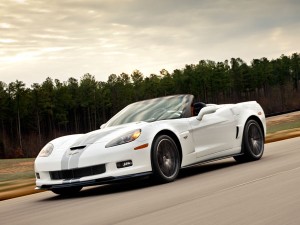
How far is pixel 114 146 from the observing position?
25.6 feet

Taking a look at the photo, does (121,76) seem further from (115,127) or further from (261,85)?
(115,127)

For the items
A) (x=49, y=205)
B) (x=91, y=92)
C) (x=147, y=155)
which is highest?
(x=91, y=92)

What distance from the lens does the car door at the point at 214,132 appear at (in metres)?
8.97

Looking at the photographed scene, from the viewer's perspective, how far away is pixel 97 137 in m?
8.13

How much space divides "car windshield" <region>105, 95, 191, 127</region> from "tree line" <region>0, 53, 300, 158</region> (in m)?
76.1

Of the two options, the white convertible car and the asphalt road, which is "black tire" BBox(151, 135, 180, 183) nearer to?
the white convertible car

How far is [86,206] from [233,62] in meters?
184

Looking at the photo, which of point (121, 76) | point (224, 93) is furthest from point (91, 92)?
point (224, 93)

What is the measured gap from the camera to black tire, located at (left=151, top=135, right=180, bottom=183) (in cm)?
802

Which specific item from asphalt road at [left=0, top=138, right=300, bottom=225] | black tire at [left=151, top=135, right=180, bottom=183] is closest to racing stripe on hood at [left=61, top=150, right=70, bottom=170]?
asphalt road at [left=0, top=138, right=300, bottom=225]

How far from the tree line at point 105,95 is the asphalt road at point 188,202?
7704 centimetres

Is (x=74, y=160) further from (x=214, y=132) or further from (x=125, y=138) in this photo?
(x=214, y=132)

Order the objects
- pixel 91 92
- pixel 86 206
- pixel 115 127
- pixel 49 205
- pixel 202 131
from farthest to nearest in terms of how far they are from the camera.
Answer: pixel 91 92
pixel 202 131
pixel 115 127
pixel 49 205
pixel 86 206

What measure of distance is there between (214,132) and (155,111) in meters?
1.09
